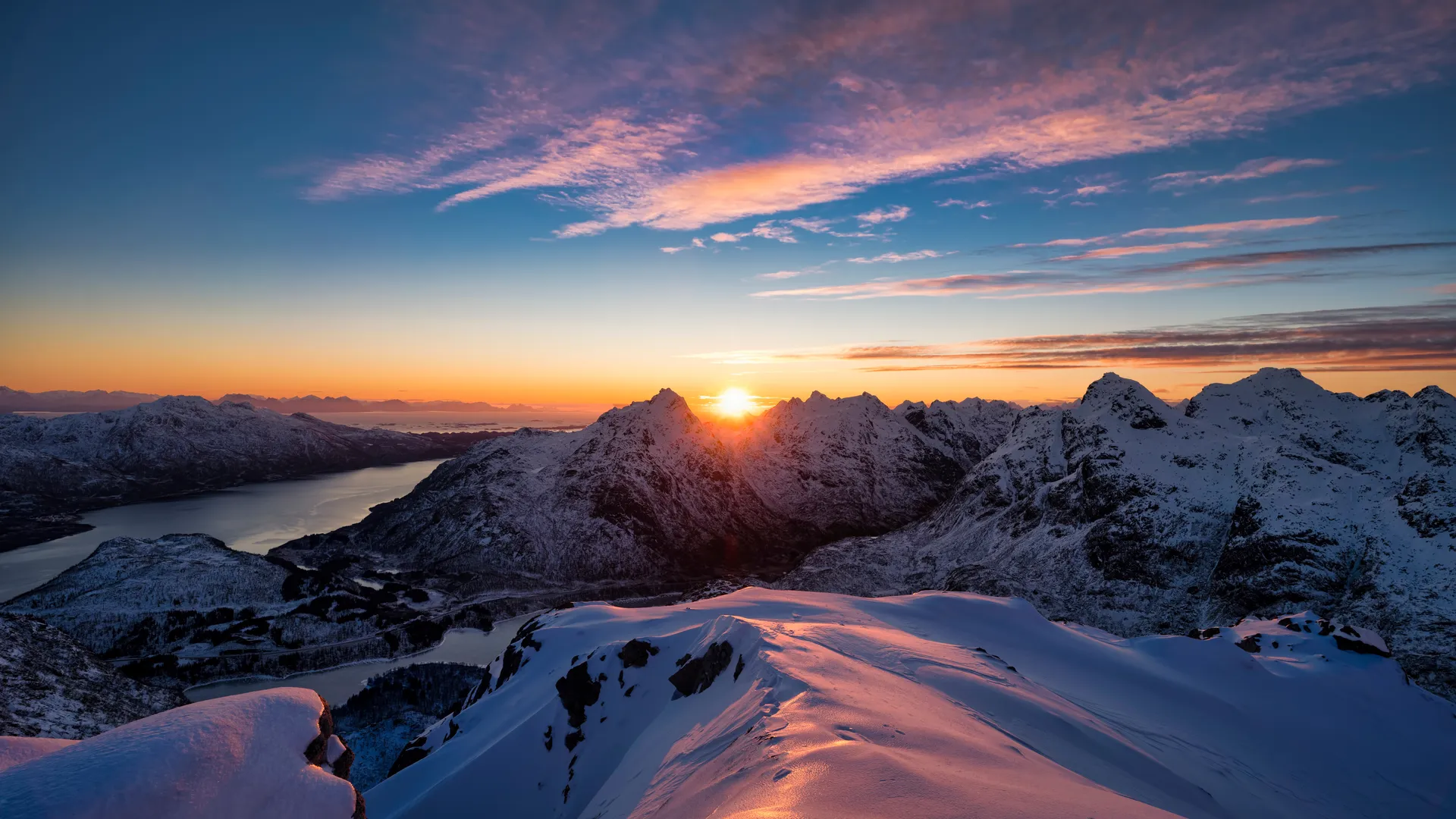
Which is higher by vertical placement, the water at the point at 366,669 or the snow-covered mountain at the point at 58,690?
the snow-covered mountain at the point at 58,690

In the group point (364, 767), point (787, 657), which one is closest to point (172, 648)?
point (364, 767)

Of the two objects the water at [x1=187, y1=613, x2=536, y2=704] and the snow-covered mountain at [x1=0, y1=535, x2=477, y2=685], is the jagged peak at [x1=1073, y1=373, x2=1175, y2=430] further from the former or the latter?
the snow-covered mountain at [x1=0, y1=535, x2=477, y2=685]

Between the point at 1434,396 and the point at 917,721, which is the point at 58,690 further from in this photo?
the point at 1434,396

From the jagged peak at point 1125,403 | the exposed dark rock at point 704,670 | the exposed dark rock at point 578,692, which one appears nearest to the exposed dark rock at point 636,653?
the exposed dark rock at point 578,692

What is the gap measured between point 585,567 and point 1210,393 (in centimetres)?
21136

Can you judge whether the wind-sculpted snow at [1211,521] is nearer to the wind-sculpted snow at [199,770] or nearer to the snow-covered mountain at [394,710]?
the snow-covered mountain at [394,710]

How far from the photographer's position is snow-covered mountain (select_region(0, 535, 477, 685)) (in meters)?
110

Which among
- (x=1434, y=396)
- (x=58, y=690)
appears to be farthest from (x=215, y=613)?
(x=1434, y=396)

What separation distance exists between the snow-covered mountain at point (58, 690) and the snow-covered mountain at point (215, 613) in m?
23.8

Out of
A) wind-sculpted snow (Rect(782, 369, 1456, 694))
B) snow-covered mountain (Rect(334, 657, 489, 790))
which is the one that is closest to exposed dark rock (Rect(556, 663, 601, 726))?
snow-covered mountain (Rect(334, 657, 489, 790))

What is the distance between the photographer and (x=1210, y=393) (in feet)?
591

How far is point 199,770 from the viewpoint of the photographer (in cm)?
1163

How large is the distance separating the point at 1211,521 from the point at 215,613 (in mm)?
202654

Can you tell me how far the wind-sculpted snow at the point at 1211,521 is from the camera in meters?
84.4
